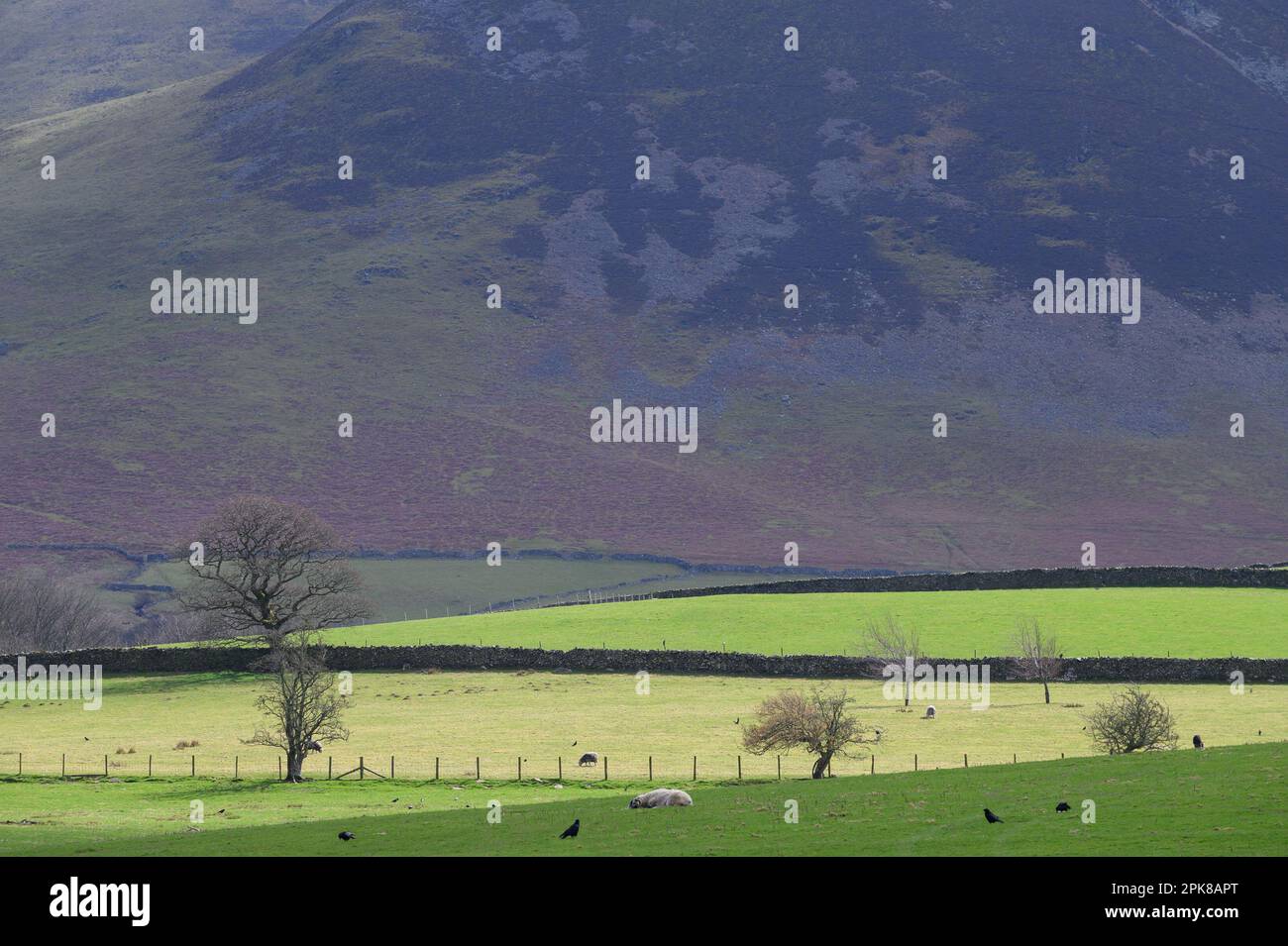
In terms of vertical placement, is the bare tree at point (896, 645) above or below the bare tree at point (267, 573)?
below

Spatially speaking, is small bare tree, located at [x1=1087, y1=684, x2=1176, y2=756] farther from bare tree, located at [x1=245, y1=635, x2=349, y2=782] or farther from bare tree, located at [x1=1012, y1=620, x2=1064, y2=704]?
bare tree, located at [x1=245, y1=635, x2=349, y2=782]

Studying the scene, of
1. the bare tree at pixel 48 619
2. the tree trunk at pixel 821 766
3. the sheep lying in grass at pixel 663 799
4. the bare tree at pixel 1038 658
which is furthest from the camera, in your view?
the bare tree at pixel 48 619

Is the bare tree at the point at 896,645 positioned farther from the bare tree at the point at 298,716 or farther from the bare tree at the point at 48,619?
the bare tree at the point at 48,619

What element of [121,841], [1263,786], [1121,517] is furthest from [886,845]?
[1121,517]

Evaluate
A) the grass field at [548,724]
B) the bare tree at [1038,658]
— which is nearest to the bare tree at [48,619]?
the grass field at [548,724]

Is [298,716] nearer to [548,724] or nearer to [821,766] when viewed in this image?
[548,724]

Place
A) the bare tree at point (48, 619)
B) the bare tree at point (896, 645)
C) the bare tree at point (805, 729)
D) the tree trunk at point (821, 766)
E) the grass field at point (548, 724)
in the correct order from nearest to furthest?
the tree trunk at point (821, 766), the bare tree at point (805, 729), the grass field at point (548, 724), the bare tree at point (896, 645), the bare tree at point (48, 619)
